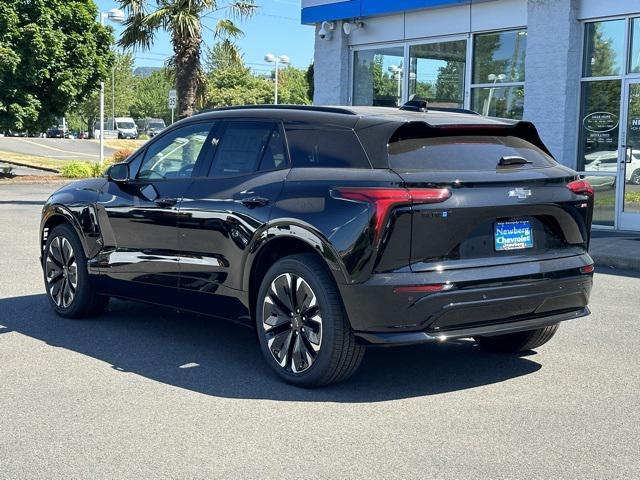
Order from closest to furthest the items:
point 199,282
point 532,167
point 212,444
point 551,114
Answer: point 212,444 → point 532,167 → point 199,282 → point 551,114

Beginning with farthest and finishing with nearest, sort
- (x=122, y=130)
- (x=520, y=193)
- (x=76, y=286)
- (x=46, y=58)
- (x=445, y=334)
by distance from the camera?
1. (x=122, y=130)
2. (x=46, y=58)
3. (x=76, y=286)
4. (x=520, y=193)
5. (x=445, y=334)

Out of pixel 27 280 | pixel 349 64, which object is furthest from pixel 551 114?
pixel 27 280

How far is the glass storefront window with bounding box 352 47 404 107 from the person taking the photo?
63.0 feet

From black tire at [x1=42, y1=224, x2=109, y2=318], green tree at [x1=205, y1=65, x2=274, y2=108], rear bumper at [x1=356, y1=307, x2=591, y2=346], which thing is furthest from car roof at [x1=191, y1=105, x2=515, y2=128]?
green tree at [x1=205, y1=65, x2=274, y2=108]

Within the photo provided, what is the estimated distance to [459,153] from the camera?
18.4 ft

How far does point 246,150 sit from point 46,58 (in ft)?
76.8

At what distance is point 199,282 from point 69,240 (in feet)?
5.87

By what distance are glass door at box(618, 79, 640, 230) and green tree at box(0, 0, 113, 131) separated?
18.4 meters

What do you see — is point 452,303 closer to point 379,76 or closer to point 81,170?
point 379,76

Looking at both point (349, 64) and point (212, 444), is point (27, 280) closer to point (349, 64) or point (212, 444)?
point (212, 444)

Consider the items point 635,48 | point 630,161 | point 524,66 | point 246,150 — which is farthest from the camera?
point 524,66

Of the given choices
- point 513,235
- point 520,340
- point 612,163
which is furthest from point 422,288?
point 612,163

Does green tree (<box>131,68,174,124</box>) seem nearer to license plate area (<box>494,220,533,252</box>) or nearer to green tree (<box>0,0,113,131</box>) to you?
green tree (<box>0,0,113,131</box>)

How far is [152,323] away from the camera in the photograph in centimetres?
766
